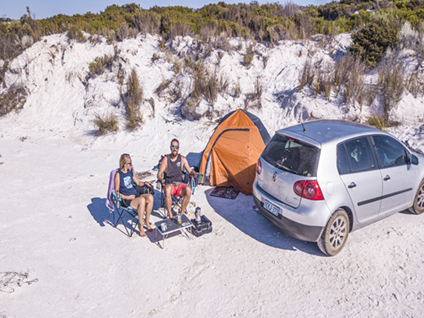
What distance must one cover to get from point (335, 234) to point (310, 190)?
0.82 meters

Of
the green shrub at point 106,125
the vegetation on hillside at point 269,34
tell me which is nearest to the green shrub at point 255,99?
the vegetation on hillside at point 269,34

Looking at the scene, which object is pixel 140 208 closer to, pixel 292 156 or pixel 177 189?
pixel 177 189

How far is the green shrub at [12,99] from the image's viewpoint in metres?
12.9

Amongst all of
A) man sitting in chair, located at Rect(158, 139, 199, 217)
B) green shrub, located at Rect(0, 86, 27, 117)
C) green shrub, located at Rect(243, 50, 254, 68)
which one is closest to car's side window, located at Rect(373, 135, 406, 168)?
man sitting in chair, located at Rect(158, 139, 199, 217)

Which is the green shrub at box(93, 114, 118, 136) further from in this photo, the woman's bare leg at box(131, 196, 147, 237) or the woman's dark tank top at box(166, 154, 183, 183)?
the woman's bare leg at box(131, 196, 147, 237)

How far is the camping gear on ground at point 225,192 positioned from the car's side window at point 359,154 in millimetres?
2587

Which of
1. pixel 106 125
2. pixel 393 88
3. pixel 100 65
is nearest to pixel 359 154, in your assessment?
pixel 393 88

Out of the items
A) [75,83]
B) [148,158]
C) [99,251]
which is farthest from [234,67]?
[99,251]

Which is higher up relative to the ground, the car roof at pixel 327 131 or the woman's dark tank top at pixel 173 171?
the car roof at pixel 327 131

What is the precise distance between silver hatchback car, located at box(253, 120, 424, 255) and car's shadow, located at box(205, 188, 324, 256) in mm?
408

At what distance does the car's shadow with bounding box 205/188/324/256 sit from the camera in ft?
14.2

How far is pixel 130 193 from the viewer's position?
4.89 metres

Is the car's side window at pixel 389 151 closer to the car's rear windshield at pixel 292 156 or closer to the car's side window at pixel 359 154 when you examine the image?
the car's side window at pixel 359 154

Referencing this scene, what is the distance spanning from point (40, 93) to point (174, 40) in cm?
683
